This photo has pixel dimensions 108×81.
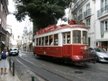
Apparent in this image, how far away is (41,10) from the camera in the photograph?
4303cm

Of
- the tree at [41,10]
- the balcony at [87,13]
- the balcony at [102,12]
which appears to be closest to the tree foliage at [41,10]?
the tree at [41,10]

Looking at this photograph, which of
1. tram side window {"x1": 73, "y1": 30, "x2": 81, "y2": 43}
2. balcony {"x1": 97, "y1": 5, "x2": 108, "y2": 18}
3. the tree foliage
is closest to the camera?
tram side window {"x1": 73, "y1": 30, "x2": 81, "y2": 43}

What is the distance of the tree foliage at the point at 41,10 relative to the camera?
4303 centimetres

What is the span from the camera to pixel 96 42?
40281 millimetres

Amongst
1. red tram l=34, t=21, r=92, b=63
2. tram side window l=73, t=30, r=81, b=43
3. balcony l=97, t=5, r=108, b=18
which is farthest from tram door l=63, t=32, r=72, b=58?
balcony l=97, t=5, r=108, b=18

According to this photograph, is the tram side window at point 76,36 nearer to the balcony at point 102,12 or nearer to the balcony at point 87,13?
the balcony at point 102,12

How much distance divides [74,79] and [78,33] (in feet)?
25.7

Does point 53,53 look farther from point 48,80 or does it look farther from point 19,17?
point 19,17

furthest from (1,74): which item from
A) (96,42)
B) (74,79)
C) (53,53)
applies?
(96,42)

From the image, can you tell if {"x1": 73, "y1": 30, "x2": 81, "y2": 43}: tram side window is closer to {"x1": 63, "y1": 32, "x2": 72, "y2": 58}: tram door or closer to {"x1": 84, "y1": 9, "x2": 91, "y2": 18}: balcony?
{"x1": 63, "y1": 32, "x2": 72, "y2": 58}: tram door

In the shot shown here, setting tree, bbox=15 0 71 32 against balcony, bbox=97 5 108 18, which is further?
tree, bbox=15 0 71 32

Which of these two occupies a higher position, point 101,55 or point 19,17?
point 19,17

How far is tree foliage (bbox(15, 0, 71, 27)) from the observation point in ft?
141

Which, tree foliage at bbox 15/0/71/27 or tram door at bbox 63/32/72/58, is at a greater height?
tree foliage at bbox 15/0/71/27
